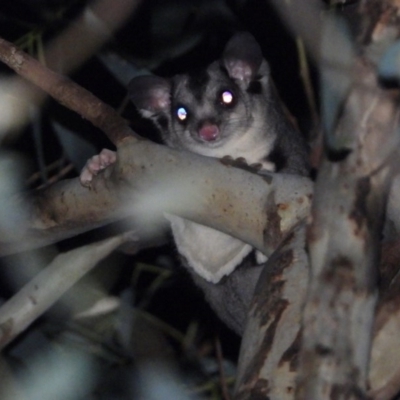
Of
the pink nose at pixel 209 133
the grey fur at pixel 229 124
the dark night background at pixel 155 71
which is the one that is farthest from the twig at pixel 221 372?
the pink nose at pixel 209 133

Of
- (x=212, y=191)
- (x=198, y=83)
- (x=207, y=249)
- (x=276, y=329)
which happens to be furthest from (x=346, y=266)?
(x=198, y=83)

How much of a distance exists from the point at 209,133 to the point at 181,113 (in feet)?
1.26

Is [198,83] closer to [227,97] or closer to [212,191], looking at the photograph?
[227,97]

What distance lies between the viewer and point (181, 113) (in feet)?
14.3

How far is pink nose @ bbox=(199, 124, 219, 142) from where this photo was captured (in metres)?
4.00

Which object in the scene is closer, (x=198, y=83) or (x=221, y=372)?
(x=198, y=83)

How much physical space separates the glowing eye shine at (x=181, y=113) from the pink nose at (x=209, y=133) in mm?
Answer: 308

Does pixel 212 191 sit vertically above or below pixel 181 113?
above

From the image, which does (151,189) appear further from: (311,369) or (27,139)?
(27,139)

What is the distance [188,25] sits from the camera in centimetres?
473

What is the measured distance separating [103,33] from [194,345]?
6.76 feet

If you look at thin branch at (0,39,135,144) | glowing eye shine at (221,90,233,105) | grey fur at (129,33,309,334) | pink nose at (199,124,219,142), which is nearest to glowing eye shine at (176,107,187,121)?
grey fur at (129,33,309,334)

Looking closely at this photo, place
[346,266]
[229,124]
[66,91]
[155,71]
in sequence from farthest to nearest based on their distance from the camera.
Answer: [155,71], [229,124], [66,91], [346,266]

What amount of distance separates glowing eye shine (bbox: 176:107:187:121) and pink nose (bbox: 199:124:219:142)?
12.1 inches
